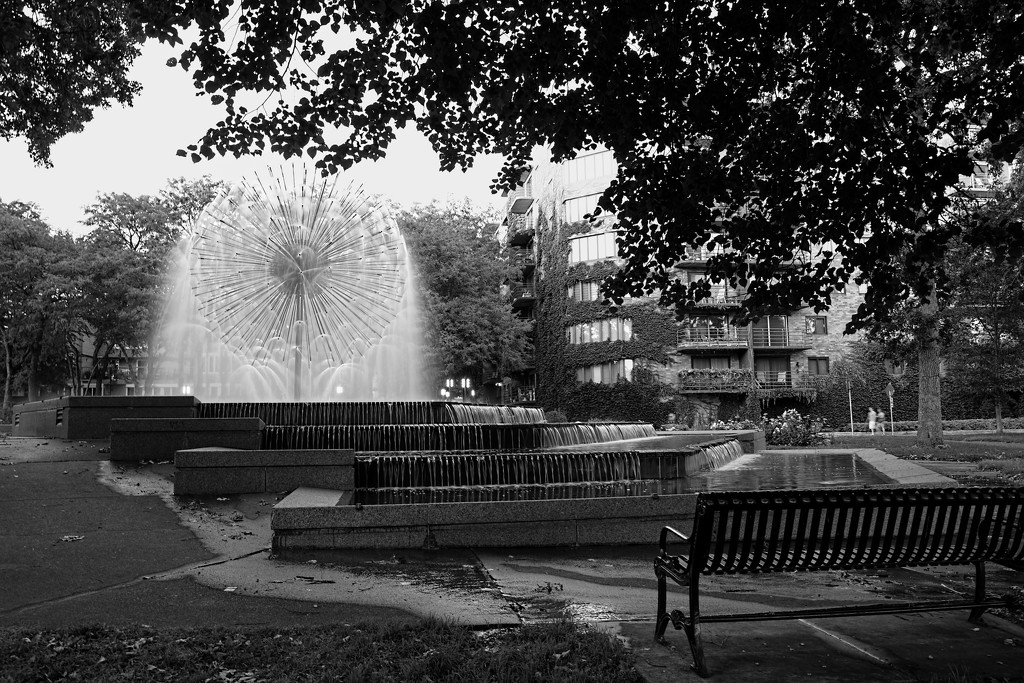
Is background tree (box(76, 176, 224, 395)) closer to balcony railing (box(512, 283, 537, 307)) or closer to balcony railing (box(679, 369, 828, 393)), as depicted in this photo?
balcony railing (box(512, 283, 537, 307))

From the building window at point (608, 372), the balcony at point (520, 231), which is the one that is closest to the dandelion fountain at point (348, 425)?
the building window at point (608, 372)

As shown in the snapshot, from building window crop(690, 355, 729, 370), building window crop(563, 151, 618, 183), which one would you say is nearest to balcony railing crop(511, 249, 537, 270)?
building window crop(563, 151, 618, 183)

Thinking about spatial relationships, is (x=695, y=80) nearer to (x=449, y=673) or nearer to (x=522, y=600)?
(x=522, y=600)

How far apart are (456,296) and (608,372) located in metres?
11.9

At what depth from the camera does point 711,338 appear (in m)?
50.8

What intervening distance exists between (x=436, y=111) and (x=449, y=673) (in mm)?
5118

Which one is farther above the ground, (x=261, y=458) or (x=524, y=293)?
(x=524, y=293)

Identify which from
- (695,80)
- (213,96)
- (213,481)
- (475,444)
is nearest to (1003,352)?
(475,444)

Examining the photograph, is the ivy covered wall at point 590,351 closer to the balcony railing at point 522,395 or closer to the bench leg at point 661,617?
the balcony railing at point 522,395

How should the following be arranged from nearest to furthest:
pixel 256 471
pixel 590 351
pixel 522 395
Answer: pixel 256 471
pixel 590 351
pixel 522 395

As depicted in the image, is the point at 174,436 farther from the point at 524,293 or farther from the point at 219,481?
the point at 524,293

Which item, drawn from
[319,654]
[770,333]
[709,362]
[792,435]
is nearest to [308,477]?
[319,654]

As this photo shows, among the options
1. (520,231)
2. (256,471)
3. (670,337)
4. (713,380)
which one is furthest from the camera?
(520,231)

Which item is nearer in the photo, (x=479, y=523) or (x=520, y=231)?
(x=479, y=523)
